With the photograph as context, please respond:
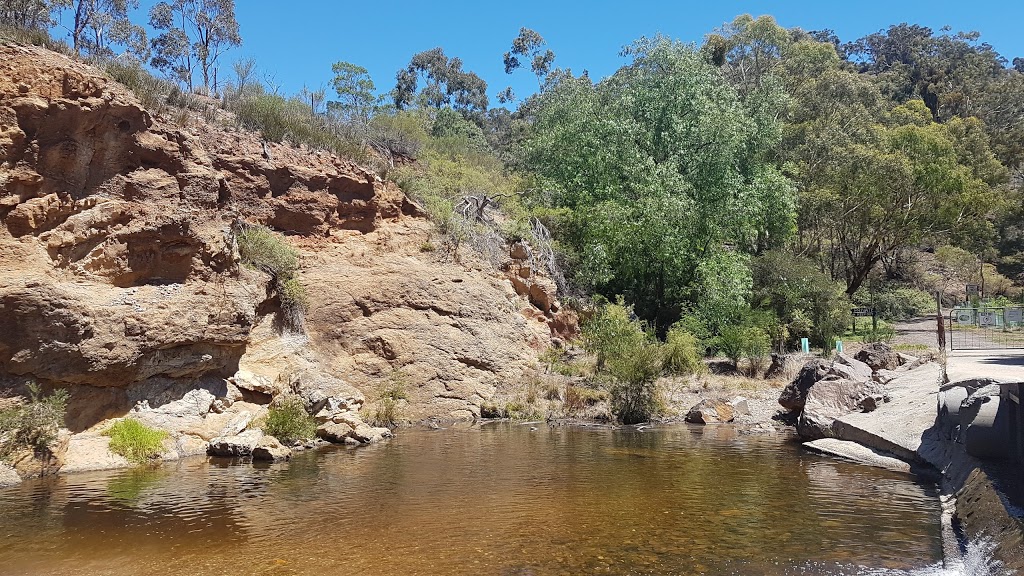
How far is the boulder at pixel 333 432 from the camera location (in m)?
14.9

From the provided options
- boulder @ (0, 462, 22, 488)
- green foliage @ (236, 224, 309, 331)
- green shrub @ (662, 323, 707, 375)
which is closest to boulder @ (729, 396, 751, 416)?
green shrub @ (662, 323, 707, 375)

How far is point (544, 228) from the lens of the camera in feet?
91.7

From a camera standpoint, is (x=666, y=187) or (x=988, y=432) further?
(x=666, y=187)

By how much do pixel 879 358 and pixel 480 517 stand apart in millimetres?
15292

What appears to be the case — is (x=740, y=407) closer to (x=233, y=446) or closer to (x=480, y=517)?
(x=480, y=517)

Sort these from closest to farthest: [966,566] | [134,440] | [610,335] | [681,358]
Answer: [966,566]
[134,440]
[610,335]
[681,358]

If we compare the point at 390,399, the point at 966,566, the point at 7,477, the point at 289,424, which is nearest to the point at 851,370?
the point at 966,566

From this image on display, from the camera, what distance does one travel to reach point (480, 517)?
29.1 ft

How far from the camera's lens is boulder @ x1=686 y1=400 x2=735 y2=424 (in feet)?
58.9

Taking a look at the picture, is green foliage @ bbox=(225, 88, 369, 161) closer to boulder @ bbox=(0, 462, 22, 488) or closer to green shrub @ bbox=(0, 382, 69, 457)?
green shrub @ bbox=(0, 382, 69, 457)

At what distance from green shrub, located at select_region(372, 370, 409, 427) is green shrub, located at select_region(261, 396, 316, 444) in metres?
2.53

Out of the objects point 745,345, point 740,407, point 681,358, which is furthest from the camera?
point 745,345

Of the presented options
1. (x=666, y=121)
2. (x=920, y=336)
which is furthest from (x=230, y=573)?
(x=920, y=336)

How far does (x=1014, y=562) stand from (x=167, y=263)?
14.8 m
